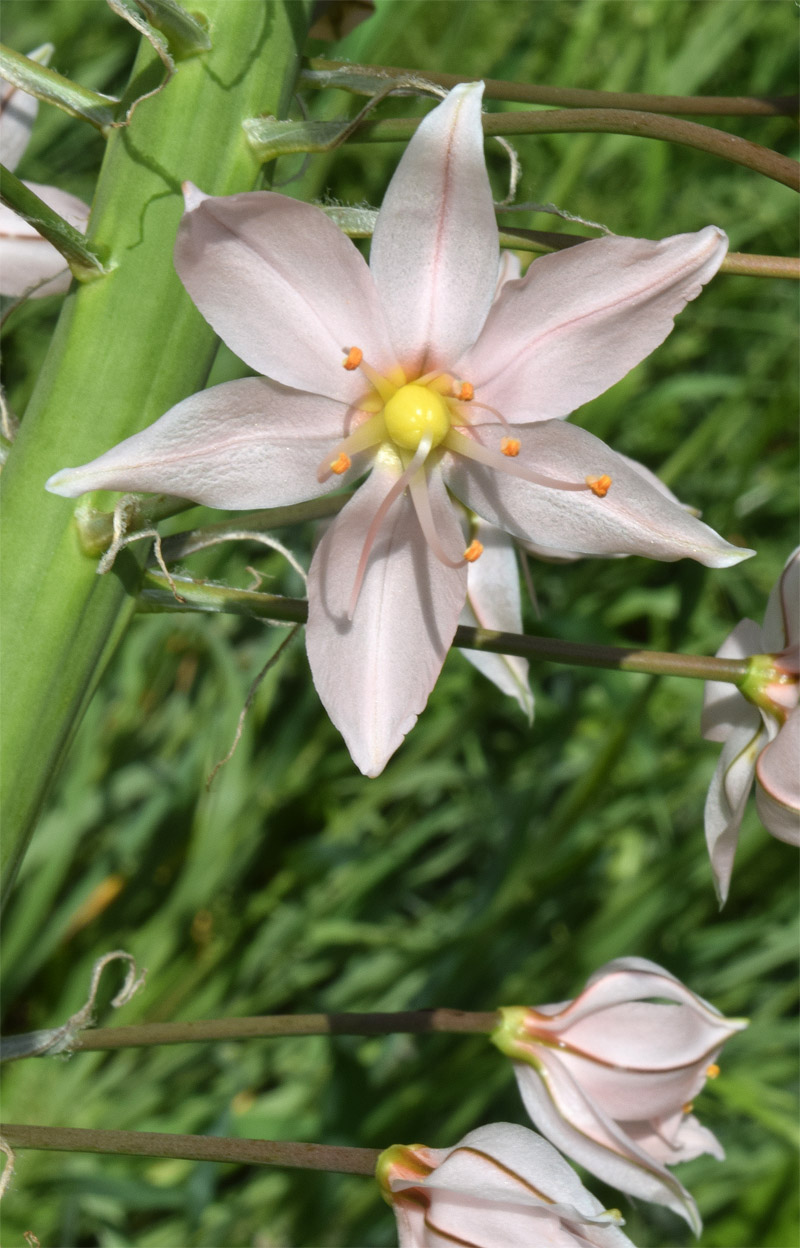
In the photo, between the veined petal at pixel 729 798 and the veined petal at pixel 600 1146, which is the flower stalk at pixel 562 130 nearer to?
the veined petal at pixel 729 798

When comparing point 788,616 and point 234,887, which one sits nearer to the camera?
point 788,616

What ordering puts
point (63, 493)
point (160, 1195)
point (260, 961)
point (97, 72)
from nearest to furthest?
point (63, 493) → point (160, 1195) → point (260, 961) → point (97, 72)

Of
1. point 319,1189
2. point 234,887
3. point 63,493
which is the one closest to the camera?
point 63,493

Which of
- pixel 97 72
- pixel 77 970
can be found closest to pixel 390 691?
pixel 77 970

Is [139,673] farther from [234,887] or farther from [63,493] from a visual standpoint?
[63,493]

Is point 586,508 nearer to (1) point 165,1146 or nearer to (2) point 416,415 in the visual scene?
(2) point 416,415

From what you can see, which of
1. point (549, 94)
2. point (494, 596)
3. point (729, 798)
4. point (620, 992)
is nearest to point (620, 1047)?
point (620, 992)
